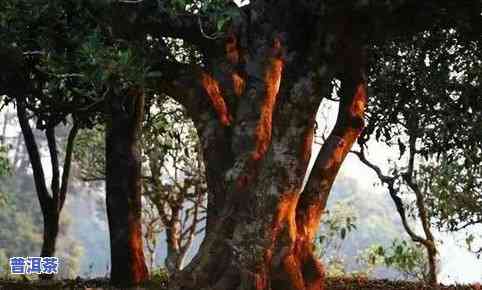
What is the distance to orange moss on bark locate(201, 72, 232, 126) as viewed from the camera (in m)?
12.5

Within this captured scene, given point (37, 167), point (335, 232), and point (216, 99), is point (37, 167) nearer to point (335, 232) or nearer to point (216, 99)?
point (216, 99)

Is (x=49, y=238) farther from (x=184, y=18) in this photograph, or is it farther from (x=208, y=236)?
(x=184, y=18)

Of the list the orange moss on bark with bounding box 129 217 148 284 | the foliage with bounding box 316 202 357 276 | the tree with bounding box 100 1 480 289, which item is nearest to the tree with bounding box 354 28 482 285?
the tree with bounding box 100 1 480 289

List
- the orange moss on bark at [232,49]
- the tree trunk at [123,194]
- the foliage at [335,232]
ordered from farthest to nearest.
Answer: the foliage at [335,232] → the tree trunk at [123,194] → the orange moss on bark at [232,49]

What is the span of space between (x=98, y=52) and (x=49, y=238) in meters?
11.0

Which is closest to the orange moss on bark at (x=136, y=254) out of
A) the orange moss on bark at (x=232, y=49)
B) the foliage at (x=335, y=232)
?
the orange moss on bark at (x=232, y=49)

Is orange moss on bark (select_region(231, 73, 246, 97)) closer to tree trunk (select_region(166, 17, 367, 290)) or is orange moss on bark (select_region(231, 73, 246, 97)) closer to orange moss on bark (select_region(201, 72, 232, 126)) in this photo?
tree trunk (select_region(166, 17, 367, 290))

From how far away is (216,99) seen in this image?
41.5ft

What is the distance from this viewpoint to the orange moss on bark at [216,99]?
41.1 ft

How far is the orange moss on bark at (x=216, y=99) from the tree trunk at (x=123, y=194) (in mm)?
3532

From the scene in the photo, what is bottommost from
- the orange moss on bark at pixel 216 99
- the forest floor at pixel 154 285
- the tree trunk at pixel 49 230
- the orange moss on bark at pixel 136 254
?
the forest floor at pixel 154 285

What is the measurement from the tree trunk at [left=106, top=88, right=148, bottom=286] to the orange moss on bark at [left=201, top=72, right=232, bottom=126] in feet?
11.6

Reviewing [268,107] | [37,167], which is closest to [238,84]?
[268,107]

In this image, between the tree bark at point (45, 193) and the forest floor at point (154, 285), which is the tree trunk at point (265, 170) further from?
the tree bark at point (45, 193)
